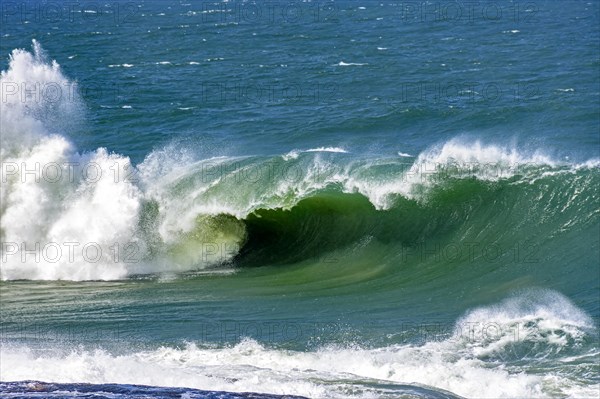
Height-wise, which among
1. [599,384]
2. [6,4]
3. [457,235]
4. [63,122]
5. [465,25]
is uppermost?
[6,4]

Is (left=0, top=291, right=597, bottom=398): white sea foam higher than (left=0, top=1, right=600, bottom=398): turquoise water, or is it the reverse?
(left=0, top=1, right=600, bottom=398): turquoise water

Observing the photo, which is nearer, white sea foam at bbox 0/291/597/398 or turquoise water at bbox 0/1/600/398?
white sea foam at bbox 0/291/597/398

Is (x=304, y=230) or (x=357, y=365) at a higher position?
(x=304, y=230)

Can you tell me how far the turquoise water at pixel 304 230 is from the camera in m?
15.0

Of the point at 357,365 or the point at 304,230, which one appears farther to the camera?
the point at 304,230

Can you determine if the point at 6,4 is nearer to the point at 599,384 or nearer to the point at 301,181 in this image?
the point at 301,181

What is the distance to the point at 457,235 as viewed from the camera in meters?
20.7

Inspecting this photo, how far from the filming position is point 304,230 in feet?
69.5

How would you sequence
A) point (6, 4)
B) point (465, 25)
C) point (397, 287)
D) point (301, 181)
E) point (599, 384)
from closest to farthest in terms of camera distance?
point (599, 384) < point (397, 287) < point (301, 181) < point (465, 25) < point (6, 4)

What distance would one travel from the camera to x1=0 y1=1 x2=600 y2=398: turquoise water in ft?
49.4

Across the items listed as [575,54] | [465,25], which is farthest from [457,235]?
[465,25]

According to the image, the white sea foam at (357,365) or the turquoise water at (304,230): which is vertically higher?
the turquoise water at (304,230)

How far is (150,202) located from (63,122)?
504 cm

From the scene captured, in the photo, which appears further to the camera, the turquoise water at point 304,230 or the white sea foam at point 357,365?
the turquoise water at point 304,230
